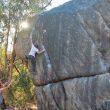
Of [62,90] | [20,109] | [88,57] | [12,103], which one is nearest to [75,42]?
[88,57]

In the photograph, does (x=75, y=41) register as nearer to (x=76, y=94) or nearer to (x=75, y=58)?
(x=75, y=58)

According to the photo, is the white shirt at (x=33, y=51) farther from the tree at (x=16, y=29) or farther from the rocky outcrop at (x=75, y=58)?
the tree at (x=16, y=29)

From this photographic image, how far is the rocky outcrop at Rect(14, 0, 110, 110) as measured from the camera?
11781 mm

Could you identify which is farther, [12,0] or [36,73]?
[12,0]

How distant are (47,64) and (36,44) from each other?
91cm

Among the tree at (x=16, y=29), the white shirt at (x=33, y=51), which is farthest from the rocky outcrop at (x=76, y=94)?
the tree at (x=16, y=29)

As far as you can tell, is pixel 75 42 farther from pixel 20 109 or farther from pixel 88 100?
pixel 20 109

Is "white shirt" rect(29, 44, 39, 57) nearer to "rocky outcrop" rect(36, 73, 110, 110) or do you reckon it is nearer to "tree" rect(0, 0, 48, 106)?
"rocky outcrop" rect(36, 73, 110, 110)

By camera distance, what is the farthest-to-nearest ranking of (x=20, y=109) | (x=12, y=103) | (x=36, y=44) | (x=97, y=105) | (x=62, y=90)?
1. (x=12, y=103)
2. (x=20, y=109)
3. (x=36, y=44)
4. (x=62, y=90)
5. (x=97, y=105)

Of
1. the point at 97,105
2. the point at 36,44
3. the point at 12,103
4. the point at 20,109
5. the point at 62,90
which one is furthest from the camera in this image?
the point at 12,103

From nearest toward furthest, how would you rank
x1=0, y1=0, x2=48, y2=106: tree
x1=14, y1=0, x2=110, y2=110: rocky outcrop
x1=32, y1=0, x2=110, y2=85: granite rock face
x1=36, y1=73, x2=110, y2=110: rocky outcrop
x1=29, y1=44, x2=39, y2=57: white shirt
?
x1=36, y1=73, x2=110, y2=110: rocky outcrop → x1=14, y1=0, x2=110, y2=110: rocky outcrop → x1=32, y1=0, x2=110, y2=85: granite rock face → x1=29, y1=44, x2=39, y2=57: white shirt → x1=0, y1=0, x2=48, y2=106: tree

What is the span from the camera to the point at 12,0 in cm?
1839


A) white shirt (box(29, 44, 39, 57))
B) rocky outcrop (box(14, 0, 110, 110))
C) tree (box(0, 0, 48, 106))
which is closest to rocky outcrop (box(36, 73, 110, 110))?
rocky outcrop (box(14, 0, 110, 110))

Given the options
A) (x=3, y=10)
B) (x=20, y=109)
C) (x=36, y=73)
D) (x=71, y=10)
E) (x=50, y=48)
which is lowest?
(x=20, y=109)
